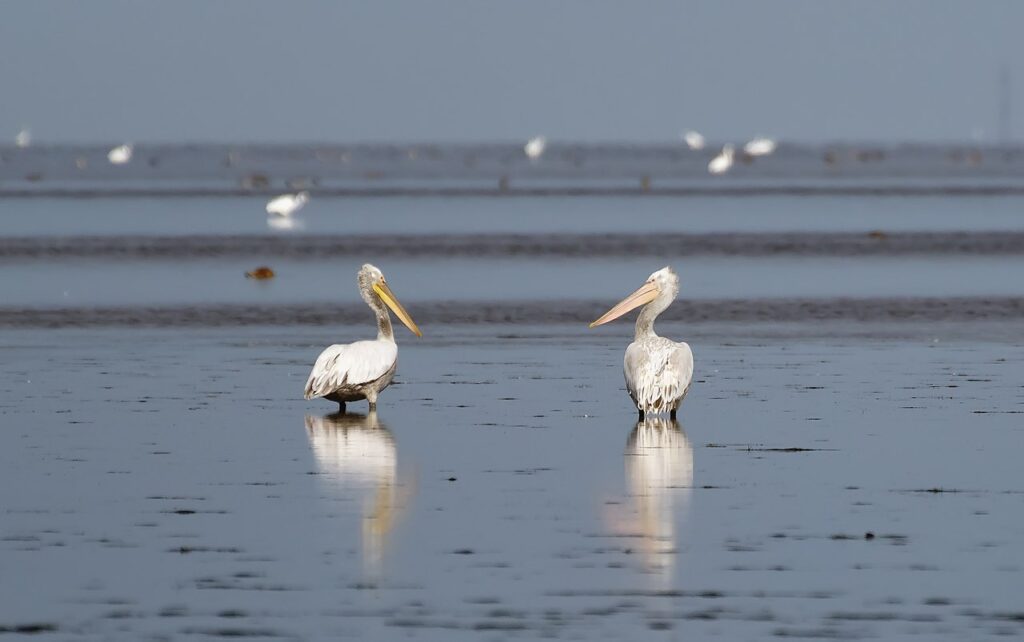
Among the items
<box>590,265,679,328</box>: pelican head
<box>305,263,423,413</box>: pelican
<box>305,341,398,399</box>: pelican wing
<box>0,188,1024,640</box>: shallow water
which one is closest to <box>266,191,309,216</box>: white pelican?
<box>0,188,1024,640</box>: shallow water

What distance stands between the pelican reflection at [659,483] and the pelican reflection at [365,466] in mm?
962

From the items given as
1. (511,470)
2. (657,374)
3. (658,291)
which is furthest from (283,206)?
(511,470)

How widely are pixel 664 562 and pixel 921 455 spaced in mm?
2770

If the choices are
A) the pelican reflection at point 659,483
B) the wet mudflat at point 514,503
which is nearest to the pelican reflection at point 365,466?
the wet mudflat at point 514,503

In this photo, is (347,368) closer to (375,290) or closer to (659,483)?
(375,290)

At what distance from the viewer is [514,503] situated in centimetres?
850

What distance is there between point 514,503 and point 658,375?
2785 millimetres

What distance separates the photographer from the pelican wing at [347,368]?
1145 centimetres

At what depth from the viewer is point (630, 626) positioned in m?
6.40

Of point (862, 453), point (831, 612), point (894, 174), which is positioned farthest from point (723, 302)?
point (894, 174)

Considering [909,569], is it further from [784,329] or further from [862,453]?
[784,329]

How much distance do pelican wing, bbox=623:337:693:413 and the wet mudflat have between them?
0.14 m

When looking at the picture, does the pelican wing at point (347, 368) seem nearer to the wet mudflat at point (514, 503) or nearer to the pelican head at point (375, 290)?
the wet mudflat at point (514, 503)

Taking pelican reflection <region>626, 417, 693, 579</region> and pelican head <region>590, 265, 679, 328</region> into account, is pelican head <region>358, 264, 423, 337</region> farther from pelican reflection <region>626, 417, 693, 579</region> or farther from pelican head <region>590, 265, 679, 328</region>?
pelican reflection <region>626, 417, 693, 579</region>
